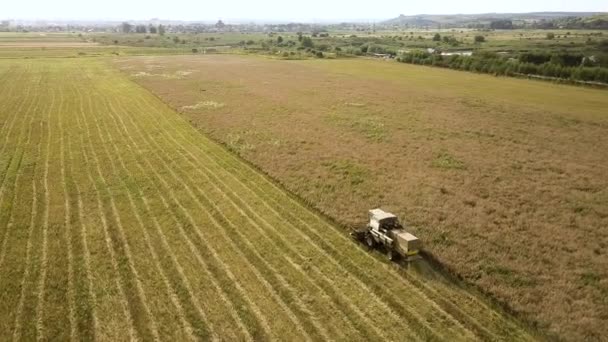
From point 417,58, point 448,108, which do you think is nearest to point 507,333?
point 448,108

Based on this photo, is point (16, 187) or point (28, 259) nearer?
point (28, 259)

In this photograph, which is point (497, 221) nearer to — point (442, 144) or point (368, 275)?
point (368, 275)

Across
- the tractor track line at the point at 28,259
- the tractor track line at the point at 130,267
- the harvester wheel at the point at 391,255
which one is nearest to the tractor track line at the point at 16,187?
the tractor track line at the point at 28,259

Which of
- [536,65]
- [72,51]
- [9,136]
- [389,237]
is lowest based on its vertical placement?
[389,237]

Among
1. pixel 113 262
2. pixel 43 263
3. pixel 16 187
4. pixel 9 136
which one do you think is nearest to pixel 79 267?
pixel 113 262

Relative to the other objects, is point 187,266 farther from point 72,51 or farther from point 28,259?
point 72,51
